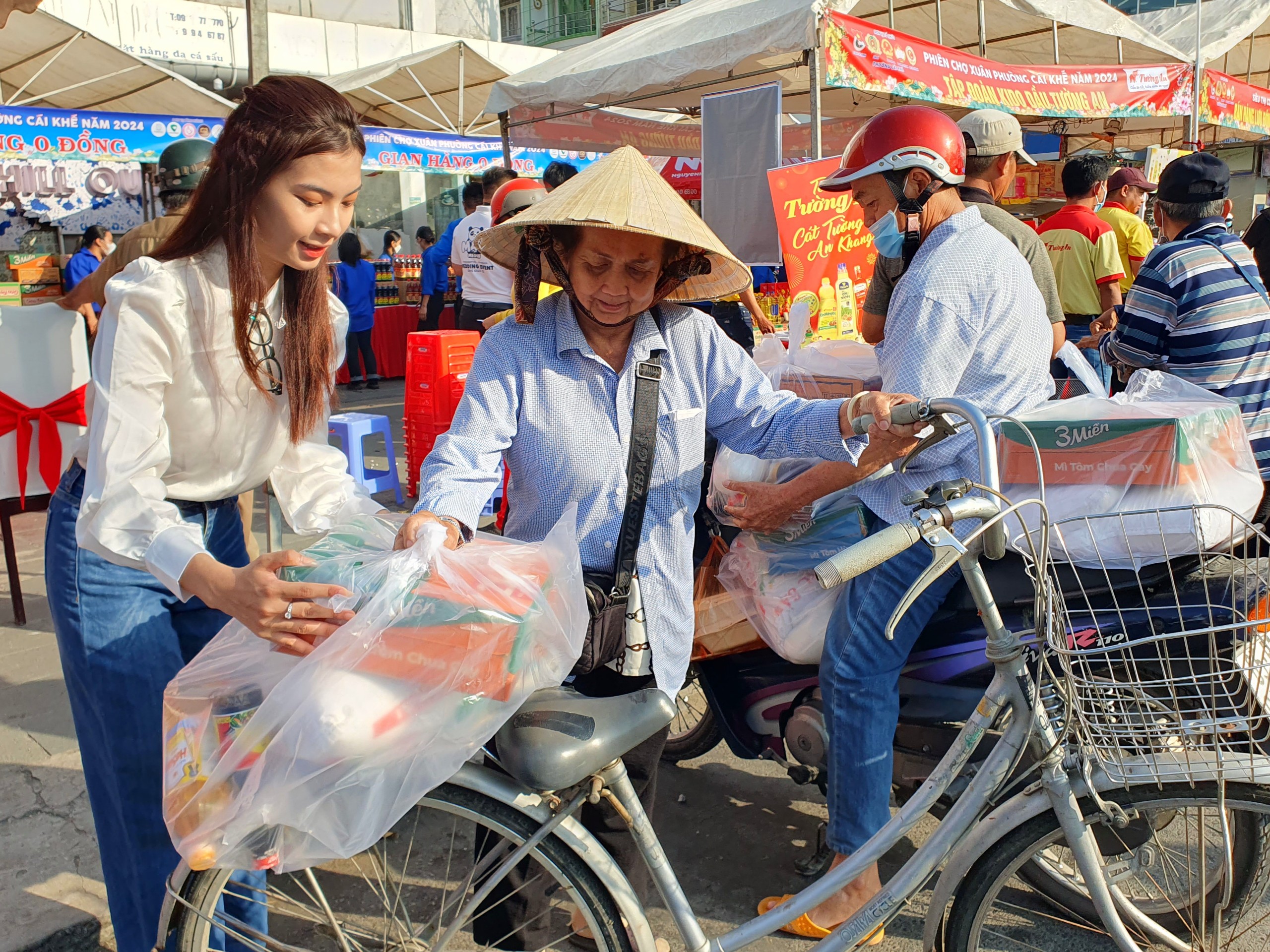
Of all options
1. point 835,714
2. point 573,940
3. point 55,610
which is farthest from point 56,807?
point 835,714

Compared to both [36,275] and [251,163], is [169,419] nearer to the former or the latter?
[251,163]

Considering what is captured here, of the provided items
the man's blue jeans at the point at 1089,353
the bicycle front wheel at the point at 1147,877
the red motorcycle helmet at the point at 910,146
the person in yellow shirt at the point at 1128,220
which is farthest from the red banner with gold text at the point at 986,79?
the bicycle front wheel at the point at 1147,877

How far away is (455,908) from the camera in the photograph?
181cm

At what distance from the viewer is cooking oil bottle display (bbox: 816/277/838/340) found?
179 inches

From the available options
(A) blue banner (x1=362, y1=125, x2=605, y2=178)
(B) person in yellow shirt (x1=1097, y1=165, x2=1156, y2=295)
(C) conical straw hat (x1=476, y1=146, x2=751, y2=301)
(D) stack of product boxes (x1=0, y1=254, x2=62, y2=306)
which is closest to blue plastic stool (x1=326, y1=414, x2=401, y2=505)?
(C) conical straw hat (x1=476, y1=146, x2=751, y2=301)

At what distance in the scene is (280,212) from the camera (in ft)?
5.44

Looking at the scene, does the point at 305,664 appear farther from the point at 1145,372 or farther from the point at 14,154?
the point at 14,154

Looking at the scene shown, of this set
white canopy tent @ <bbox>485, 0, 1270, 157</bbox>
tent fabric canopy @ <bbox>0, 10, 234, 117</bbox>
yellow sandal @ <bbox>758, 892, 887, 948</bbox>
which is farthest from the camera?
tent fabric canopy @ <bbox>0, 10, 234, 117</bbox>

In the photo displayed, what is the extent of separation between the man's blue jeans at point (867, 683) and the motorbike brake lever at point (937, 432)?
0.45m

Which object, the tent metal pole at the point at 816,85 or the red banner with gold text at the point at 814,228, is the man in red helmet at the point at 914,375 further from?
the tent metal pole at the point at 816,85

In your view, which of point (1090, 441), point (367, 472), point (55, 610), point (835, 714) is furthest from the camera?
point (367, 472)

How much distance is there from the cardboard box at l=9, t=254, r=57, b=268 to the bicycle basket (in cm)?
1113

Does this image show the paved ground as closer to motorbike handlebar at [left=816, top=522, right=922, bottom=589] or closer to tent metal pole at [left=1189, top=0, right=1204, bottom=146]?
motorbike handlebar at [left=816, top=522, right=922, bottom=589]

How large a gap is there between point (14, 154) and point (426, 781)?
929cm
